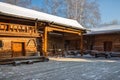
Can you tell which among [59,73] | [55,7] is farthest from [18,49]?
[55,7]

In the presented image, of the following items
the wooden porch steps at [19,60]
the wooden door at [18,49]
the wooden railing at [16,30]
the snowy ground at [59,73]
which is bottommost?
the snowy ground at [59,73]

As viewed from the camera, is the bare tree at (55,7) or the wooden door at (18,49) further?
the bare tree at (55,7)

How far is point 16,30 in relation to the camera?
17.6m

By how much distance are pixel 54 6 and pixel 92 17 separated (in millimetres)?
8399

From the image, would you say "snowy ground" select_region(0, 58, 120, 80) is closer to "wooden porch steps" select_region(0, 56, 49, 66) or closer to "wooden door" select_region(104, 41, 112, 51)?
"wooden porch steps" select_region(0, 56, 49, 66)

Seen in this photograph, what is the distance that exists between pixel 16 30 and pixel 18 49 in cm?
176

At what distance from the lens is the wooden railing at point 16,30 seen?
16.5 meters

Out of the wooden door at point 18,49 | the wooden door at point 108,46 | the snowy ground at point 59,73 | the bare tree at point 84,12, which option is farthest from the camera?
the bare tree at point 84,12

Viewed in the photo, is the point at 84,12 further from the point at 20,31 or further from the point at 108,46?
the point at 20,31

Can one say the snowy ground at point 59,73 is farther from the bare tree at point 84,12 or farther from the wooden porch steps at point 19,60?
the bare tree at point 84,12

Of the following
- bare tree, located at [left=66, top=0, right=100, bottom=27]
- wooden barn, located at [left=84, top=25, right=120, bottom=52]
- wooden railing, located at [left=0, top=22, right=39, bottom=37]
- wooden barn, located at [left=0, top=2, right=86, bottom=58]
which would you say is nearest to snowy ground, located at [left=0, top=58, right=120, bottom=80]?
wooden railing, located at [left=0, top=22, right=39, bottom=37]

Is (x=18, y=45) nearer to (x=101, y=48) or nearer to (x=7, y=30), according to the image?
(x=7, y=30)

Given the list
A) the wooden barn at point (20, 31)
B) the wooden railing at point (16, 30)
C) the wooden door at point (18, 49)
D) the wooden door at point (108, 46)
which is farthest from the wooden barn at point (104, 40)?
the wooden door at point (18, 49)

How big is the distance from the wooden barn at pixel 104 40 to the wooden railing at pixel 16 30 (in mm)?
10728
